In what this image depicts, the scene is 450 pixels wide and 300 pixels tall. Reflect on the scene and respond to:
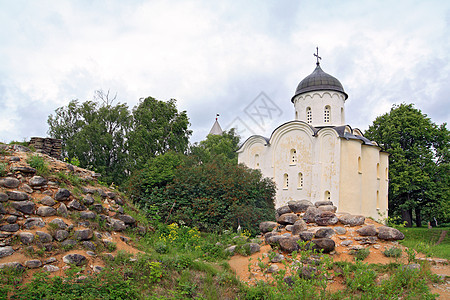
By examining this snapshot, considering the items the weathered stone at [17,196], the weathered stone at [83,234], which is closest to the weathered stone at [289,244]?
the weathered stone at [83,234]

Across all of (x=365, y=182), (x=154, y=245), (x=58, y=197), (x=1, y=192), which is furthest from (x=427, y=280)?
(x=365, y=182)

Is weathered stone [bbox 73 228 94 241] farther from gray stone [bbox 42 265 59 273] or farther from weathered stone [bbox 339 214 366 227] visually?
weathered stone [bbox 339 214 366 227]

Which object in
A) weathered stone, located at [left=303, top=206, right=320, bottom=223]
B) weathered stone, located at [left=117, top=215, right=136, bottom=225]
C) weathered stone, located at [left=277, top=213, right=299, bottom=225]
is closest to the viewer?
weathered stone, located at [left=117, top=215, right=136, bottom=225]

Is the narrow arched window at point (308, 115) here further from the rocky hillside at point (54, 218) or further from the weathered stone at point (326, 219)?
the rocky hillside at point (54, 218)

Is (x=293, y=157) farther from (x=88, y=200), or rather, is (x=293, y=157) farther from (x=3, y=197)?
(x=3, y=197)

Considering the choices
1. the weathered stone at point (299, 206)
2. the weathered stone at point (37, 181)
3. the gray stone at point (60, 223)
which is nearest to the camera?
the gray stone at point (60, 223)

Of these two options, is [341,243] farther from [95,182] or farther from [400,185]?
[400,185]

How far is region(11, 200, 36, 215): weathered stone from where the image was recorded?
6812 mm

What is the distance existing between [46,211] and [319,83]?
739 inches

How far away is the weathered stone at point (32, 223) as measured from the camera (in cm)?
664

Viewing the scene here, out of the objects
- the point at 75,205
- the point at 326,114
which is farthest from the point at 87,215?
the point at 326,114

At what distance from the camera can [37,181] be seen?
7.59 meters

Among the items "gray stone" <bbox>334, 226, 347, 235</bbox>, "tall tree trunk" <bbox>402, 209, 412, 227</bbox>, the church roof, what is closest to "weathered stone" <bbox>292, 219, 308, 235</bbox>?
"gray stone" <bbox>334, 226, 347, 235</bbox>

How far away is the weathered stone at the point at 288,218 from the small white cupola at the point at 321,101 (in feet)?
41.1
